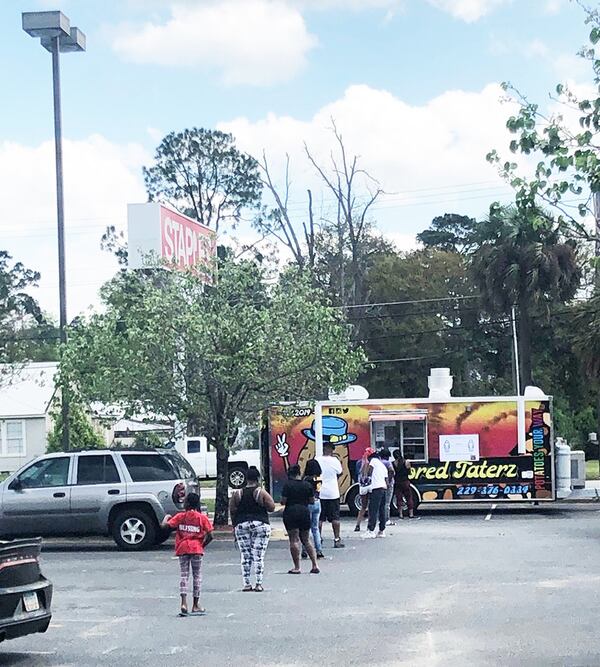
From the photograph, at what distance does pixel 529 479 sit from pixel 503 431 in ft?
3.92

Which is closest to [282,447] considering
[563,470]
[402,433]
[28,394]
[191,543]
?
[402,433]

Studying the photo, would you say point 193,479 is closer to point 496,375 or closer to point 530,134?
point 530,134

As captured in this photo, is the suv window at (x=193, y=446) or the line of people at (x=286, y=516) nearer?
the line of people at (x=286, y=516)

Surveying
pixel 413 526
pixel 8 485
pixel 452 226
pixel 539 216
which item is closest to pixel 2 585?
pixel 539 216

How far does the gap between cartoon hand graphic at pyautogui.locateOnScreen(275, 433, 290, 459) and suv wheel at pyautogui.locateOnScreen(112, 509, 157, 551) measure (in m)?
7.22

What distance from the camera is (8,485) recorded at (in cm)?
1900

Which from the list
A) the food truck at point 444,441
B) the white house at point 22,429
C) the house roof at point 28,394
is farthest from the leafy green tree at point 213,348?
the white house at point 22,429

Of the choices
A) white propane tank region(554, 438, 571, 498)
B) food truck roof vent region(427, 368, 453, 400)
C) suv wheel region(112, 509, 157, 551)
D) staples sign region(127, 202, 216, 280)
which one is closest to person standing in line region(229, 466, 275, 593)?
suv wheel region(112, 509, 157, 551)

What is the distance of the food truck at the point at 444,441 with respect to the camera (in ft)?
82.5

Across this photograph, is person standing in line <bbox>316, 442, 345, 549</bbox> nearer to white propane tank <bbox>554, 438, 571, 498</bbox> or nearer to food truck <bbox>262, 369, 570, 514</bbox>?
food truck <bbox>262, 369, 570, 514</bbox>

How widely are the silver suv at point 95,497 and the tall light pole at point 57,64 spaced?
2.77m

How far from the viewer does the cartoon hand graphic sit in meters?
25.9

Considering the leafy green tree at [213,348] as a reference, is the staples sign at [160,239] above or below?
above

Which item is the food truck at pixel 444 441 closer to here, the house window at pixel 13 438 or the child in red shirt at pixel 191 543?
the child in red shirt at pixel 191 543
